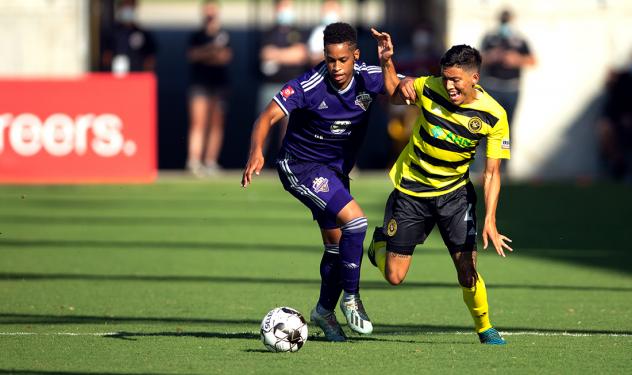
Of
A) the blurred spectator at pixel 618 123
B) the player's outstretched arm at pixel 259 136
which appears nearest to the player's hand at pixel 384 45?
the player's outstretched arm at pixel 259 136

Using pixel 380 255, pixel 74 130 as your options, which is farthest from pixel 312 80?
pixel 74 130

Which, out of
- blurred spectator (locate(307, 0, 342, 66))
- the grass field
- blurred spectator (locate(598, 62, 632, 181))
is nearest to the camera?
the grass field

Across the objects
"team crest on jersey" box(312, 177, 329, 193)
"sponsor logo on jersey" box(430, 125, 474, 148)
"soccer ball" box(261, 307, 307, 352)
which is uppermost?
"sponsor logo on jersey" box(430, 125, 474, 148)

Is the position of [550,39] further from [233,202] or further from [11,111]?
[11,111]

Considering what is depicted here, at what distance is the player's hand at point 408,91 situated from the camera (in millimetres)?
8070

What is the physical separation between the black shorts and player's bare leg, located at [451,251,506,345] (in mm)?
101

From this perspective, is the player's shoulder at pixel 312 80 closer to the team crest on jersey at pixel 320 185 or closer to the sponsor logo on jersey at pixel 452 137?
Answer: the team crest on jersey at pixel 320 185

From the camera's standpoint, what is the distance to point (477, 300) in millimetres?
Result: 7902

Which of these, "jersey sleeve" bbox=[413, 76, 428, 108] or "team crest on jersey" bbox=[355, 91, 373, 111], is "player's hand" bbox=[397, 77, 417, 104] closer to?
"jersey sleeve" bbox=[413, 76, 428, 108]

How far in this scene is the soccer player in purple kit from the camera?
8.05m

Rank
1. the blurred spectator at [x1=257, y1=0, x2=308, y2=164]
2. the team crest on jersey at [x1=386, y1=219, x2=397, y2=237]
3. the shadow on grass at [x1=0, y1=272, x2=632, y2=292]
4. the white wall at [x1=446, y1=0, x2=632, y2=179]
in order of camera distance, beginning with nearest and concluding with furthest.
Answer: the team crest on jersey at [x1=386, y1=219, x2=397, y2=237] → the shadow on grass at [x1=0, y1=272, x2=632, y2=292] → the blurred spectator at [x1=257, y1=0, x2=308, y2=164] → the white wall at [x1=446, y1=0, x2=632, y2=179]

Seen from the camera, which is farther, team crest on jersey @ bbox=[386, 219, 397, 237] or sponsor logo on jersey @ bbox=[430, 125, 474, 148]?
team crest on jersey @ bbox=[386, 219, 397, 237]

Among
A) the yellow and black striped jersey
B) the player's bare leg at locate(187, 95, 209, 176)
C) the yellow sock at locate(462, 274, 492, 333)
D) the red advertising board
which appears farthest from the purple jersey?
the player's bare leg at locate(187, 95, 209, 176)

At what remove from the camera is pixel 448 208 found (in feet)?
26.3
